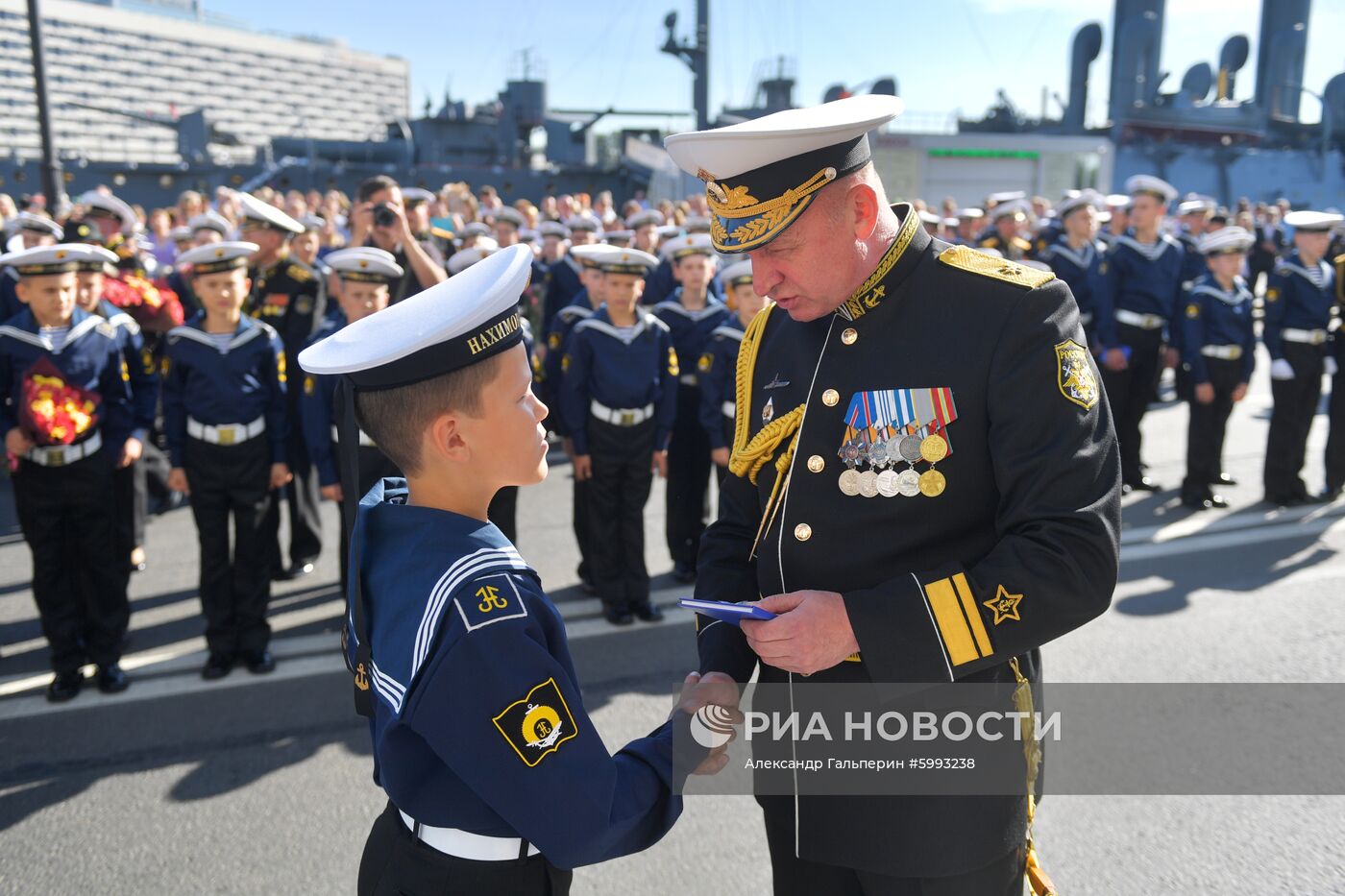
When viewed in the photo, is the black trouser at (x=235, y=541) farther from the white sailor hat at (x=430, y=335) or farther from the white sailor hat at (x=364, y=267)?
the white sailor hat at (x=430, y=335)

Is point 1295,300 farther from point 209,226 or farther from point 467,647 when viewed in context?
point 209,226

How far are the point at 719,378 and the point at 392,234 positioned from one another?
1988mm

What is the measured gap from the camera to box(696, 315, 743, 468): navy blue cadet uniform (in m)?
5.15

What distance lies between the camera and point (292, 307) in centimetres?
583

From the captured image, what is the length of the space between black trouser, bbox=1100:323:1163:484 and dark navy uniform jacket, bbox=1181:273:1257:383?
1.50 ft

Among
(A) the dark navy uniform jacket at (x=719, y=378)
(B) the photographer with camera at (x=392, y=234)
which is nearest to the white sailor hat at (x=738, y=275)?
(A) the dark navy uniform jacket at (x=719, y=378)

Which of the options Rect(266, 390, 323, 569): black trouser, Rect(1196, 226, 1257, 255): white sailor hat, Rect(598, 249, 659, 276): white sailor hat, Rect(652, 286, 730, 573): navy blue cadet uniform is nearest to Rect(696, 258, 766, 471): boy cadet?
Rect(652, 286, 730, 573): navy blue cadet uniform

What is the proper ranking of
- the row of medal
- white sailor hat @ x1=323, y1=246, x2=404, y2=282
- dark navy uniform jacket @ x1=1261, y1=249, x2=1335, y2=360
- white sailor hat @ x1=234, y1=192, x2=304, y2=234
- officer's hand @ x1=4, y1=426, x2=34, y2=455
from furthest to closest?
dark navy uniform jacket @ x1=1261, y1=249, x2=1335, y2=360, white sailor hat @ x1=234, y1=192, x2=304, y2=234, white sailor hat @ x1=323, y1=246, x2=404, y2=282, officer's hand @ x1=4, y1=426, x2=34, y2=455, the row of medal

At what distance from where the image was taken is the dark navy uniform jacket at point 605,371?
494 cm

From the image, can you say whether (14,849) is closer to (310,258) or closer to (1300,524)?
(310,258)

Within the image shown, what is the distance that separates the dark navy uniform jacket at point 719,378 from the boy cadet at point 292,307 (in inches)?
94.0

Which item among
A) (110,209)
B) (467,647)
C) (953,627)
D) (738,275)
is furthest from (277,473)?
(110,209)

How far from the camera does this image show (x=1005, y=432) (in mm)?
1465

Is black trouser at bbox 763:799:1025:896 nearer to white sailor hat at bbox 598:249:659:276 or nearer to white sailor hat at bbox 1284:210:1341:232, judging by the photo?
white sailor hat at bbox 598:249:659:276
